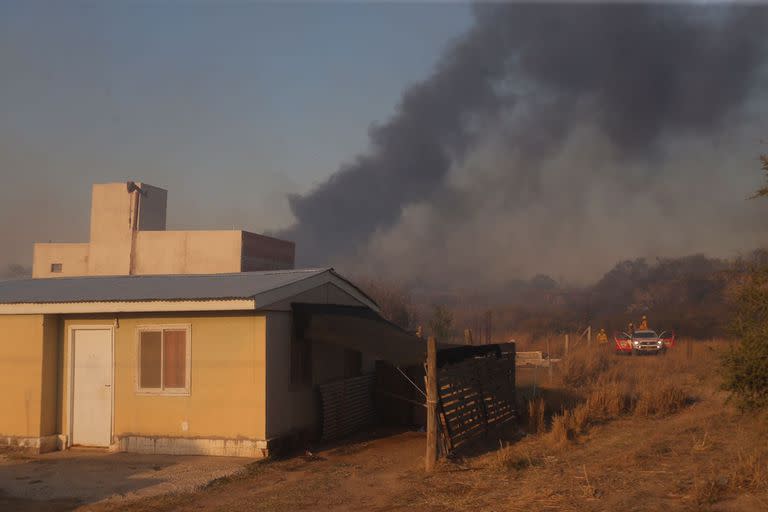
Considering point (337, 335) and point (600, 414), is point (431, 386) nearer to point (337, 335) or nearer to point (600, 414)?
point (337, 335)

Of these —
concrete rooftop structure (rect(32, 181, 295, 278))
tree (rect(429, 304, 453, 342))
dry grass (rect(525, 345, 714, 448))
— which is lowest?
dry grass (rect(525, 345, 714, 448))

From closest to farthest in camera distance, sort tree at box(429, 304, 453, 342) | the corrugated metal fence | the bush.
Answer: the bush, the corrugated metal fence, tree at box(429, 304, 453, 342)

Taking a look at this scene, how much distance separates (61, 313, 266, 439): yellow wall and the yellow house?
2 centimetres

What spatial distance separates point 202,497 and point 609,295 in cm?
10032

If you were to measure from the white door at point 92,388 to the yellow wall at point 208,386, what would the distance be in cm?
25

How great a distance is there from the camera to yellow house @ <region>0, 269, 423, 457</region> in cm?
1273

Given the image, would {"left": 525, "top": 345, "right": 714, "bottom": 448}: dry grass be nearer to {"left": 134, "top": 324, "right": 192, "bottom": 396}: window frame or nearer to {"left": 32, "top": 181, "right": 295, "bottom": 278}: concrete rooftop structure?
{"left": 134, "top": 324, "right": 192, "bottom": 396}: window frame

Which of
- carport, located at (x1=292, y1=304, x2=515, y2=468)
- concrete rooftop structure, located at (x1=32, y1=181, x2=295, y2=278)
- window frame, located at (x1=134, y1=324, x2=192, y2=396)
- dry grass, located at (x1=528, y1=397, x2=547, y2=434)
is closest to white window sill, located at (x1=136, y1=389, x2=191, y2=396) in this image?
window frame, located at (x1=134, y1=324, x2=192, y2=396)

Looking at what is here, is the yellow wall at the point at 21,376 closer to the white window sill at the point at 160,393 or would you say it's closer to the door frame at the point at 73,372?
the door frame at the point at 73,372

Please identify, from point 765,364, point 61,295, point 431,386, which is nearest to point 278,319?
point 431,386

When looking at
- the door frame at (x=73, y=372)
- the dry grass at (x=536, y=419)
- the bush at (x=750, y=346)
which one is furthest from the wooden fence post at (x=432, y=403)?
the door frame at (x=73, y=372)

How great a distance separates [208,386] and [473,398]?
189 inches

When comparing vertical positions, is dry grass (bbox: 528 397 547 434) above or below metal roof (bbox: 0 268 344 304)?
below

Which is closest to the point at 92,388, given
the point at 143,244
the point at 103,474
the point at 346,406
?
the point at 103,474
